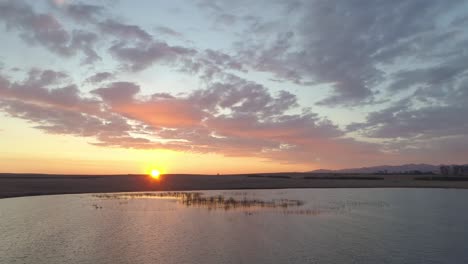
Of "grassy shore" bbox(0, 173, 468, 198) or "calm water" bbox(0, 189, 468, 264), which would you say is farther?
"grassy shore" bbox(0, 173, 468, 198)

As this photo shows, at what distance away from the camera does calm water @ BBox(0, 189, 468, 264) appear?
77.5 feet

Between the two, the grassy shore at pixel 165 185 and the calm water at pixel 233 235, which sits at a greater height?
the grassy shore at pixel 165 185

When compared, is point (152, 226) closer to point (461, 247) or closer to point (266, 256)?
point (266, 256)

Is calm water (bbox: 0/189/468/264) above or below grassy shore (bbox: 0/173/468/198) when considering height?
below

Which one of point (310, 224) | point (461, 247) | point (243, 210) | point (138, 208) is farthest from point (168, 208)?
point (461, 247)

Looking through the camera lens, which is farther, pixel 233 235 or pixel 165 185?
pixel 165 185

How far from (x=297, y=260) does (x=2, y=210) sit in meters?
38.9

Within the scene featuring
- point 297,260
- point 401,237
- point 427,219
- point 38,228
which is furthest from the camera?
point 427,219

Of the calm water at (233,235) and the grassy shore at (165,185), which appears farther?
the grassy shore at (165,185)

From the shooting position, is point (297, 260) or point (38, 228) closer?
point (297, 260)

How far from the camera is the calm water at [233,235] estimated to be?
23.6 meters

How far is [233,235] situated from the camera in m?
30.6

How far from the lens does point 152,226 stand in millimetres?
34906

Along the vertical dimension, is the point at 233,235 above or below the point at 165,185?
below
